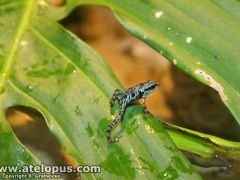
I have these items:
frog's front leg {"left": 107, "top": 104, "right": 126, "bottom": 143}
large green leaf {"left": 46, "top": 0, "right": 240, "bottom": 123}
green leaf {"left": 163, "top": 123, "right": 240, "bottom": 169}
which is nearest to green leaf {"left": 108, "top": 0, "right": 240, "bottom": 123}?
large green leaf {"left": 46, "top": 0, "right": 240, "bottom": 123}

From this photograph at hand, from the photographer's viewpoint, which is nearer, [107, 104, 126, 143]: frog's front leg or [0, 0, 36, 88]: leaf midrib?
[107, 104, 126, 143]: frog's front leg

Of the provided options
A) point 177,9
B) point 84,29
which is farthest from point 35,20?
point 84,29

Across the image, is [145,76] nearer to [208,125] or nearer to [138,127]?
[208,125]

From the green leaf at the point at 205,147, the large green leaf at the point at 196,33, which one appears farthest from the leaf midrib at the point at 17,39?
the green leaf at the point at 205,147

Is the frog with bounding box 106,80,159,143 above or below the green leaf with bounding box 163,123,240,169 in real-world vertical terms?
above

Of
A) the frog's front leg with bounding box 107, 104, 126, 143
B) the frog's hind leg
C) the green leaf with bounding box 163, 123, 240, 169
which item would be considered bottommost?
the green leaf with bounding box 163, 123, 240, 169

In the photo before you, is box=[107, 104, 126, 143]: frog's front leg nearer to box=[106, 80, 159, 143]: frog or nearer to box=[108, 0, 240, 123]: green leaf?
box=[106, 80, 159, 143]: frog
